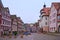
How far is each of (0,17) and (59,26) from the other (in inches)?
980

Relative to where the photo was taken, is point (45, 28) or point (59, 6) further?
point (45, 28)

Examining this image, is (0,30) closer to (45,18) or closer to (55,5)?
(55,5)

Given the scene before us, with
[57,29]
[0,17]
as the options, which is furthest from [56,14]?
[0,17]

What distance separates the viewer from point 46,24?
368 feet

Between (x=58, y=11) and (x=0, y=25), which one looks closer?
(x=0, y=25)

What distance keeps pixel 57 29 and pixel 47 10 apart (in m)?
38.1

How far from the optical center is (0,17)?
74.7 m

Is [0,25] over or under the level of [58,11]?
under

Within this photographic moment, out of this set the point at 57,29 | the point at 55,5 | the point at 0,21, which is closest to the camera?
the point at 0,21

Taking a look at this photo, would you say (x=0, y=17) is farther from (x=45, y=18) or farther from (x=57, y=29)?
(x=45, y=18)

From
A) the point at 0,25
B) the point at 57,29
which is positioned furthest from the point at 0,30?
the point at 57,29

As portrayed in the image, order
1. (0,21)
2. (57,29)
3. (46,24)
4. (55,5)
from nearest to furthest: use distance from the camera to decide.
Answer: (0,21) < (57,29) < (55,5) < (46,24)

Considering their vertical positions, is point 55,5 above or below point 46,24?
above

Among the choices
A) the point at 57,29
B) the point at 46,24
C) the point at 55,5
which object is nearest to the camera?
the point at 57,29
